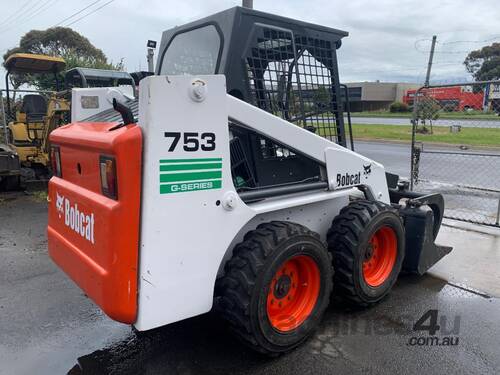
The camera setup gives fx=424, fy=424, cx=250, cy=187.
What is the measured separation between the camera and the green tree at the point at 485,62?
1817 inches

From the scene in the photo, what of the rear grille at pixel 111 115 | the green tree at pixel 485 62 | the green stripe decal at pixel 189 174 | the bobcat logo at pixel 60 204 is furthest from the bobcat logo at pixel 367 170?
the green tree at pixel 485 62

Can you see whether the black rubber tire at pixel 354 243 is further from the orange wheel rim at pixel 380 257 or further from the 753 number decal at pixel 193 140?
the 753 number decal at pixel 193 140

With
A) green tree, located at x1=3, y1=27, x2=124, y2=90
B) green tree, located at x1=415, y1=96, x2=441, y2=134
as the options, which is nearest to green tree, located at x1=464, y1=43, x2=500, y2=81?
green tree, located at x1=3, y1=27, x2=124, y2=90

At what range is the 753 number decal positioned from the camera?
2381 mm

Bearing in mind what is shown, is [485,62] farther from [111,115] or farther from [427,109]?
[111,115]

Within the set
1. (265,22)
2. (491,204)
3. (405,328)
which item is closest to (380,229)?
(405,328)

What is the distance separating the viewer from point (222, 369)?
2873 mm

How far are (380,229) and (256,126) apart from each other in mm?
1595

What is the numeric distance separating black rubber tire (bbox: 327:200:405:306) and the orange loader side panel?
173 cm

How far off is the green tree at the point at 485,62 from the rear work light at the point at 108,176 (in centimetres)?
5024

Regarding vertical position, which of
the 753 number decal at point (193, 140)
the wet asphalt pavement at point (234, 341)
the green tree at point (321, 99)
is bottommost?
the wet asphalt pavement at point (234, 341)

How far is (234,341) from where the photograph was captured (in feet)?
10.5

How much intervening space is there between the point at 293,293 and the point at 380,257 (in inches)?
45.7

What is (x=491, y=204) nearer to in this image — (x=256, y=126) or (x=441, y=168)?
(x=441, y=168)
